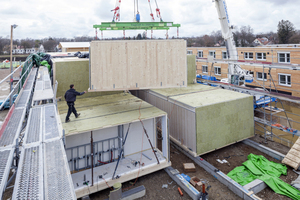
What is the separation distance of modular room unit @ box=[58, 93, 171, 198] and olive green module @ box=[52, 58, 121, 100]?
175 centimetres

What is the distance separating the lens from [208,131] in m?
9.10

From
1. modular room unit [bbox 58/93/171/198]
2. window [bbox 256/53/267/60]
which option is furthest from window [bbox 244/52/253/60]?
modular room unit [bbox 58/93/171/198]

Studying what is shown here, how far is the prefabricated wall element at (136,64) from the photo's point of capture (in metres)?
8.32

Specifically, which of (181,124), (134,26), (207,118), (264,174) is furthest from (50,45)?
(264,174)

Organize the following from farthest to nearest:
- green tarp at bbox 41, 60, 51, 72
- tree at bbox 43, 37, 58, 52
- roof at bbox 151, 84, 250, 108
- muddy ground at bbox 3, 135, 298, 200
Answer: tree at bbox 43, 37, 58, 52, green tarp at bbox 41, 60, 51, 72, roof at bbox 151, 84, 250, 108, muddy ground at bbox 3, 135, 298, 200

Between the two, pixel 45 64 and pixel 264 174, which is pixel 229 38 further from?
pixel 45 64

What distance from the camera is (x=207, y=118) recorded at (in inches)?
355

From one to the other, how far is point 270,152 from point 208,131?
11.5ft

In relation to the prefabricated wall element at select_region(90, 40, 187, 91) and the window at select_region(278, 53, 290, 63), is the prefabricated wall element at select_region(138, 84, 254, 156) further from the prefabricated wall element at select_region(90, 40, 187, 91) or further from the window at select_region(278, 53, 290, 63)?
the window at select_region(278, 53, 290, 63)

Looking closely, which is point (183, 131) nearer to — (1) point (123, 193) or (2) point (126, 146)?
(2) point (126, 146)

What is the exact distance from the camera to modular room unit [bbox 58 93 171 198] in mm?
7152

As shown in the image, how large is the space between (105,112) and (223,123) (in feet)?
19.2

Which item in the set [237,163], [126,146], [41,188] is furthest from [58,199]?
[237,163]

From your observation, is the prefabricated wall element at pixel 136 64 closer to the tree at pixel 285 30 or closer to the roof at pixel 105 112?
the roof at pixel 105 112
